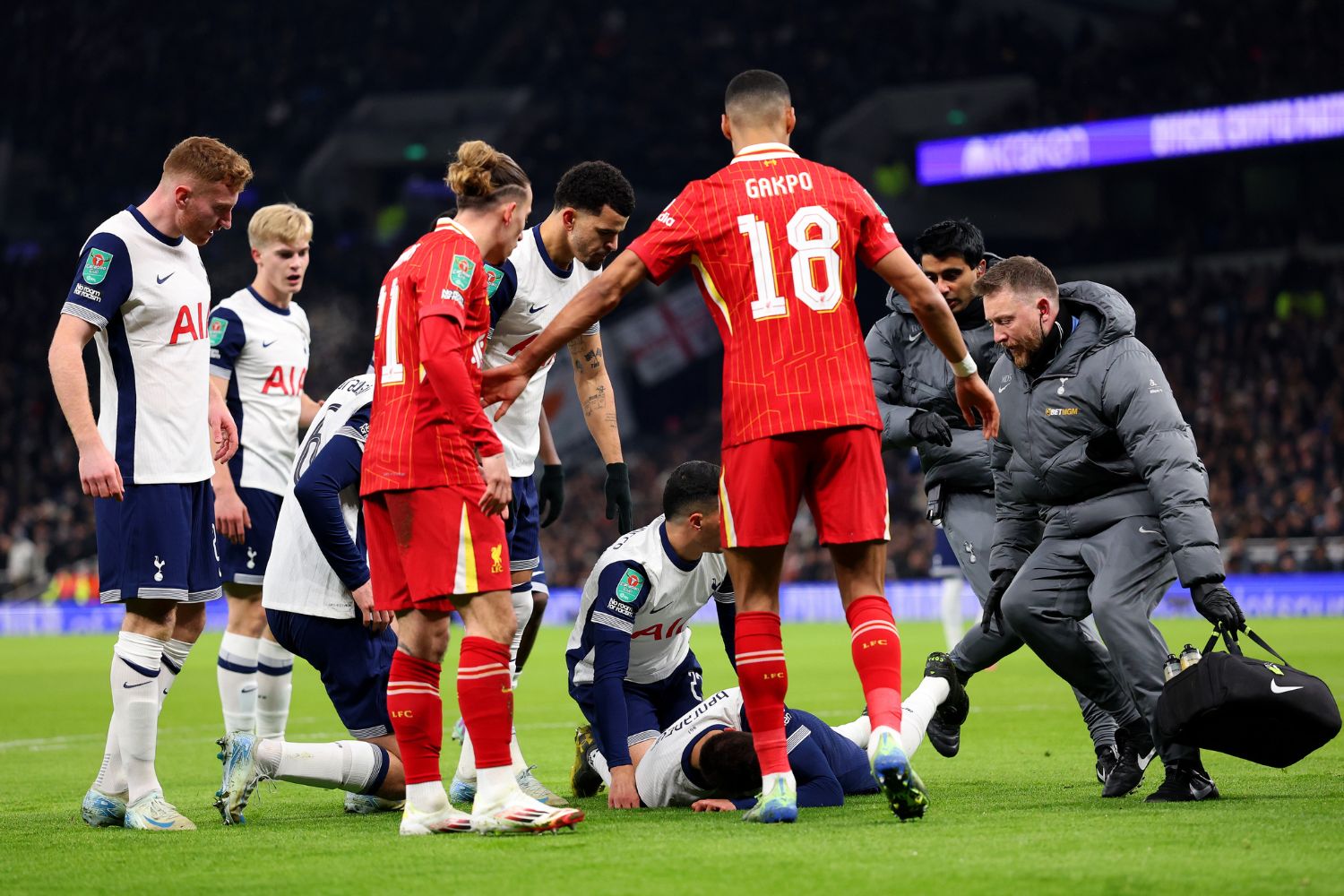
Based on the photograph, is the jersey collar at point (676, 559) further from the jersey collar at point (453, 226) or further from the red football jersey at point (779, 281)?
the jersey collar at point (453, 226)

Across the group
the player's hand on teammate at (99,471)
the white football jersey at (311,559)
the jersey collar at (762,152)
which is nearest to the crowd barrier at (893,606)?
the white football jersey at (311,559)

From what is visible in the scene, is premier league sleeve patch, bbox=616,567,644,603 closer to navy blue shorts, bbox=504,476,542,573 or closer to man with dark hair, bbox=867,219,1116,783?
navy blue shorts, bbox=504,476,542,573

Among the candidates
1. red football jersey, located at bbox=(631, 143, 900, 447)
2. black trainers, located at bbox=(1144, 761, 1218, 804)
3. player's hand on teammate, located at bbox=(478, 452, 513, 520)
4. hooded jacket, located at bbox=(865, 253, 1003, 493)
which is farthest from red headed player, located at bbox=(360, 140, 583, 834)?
hooded jacket, located at bbox=(865, 253, 1003, 493)

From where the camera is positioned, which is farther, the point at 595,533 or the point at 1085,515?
the point at 595,533

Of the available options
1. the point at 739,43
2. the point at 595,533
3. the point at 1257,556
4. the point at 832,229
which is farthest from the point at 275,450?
the point at 739,43

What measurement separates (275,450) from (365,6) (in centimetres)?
3437

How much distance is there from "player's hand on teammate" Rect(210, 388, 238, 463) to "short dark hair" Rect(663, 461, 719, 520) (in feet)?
6.72

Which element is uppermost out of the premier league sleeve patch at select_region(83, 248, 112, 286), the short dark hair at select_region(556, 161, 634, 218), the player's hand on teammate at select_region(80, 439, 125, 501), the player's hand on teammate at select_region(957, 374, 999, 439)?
the short dark hair at select_region(556, 161, 634, 218)

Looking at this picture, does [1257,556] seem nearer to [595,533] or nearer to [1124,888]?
[595,533]

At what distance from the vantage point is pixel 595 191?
20.2ft

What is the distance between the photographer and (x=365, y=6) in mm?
39531

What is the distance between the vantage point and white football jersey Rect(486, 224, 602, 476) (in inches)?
247

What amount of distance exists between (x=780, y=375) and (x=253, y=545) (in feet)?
11.8

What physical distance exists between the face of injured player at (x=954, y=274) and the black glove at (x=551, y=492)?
198cm
